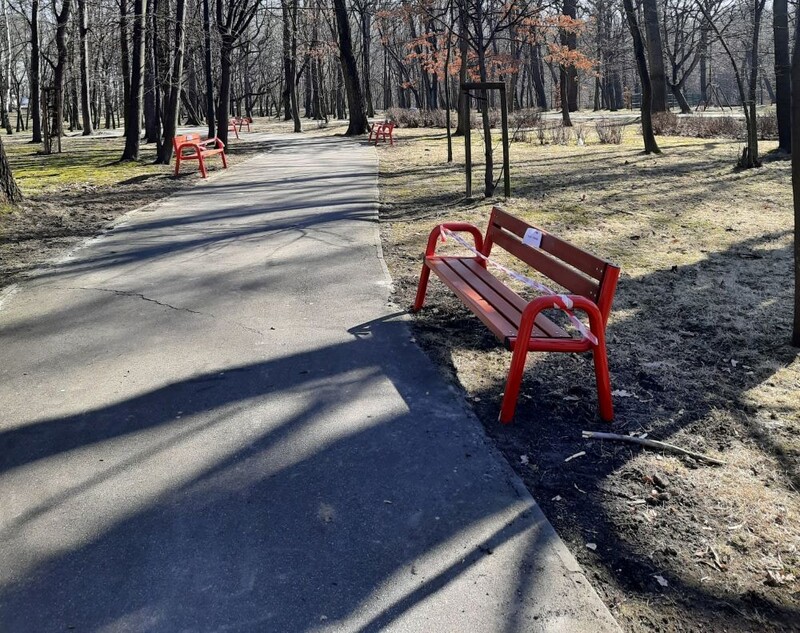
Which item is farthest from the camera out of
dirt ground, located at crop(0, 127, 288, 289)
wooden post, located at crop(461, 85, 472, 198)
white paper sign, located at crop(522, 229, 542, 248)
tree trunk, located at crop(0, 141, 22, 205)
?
wooden post, located at crop(461, 85, 472, 198)

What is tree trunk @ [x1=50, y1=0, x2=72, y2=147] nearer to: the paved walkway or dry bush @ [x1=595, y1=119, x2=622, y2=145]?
dry bush @ [x1=595, y1=119, x2=622, y2=145]

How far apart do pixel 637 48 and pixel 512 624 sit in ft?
57.3

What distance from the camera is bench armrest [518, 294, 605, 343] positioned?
Result: 12.6 feet

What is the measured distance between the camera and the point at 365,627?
249 centimetres

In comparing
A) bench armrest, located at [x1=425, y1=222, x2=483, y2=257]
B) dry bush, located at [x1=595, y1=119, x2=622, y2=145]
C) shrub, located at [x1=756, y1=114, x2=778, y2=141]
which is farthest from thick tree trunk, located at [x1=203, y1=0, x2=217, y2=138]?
bench armrest, located at [x1=425, y1=222, x2=483, y2=257]

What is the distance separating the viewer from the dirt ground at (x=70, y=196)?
8.42 metres

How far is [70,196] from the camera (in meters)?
12.6

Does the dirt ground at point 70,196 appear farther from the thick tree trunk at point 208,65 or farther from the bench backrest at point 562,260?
the bench backrest at point 562,260

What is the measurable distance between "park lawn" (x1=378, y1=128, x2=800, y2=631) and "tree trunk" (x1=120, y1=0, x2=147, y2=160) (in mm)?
10286

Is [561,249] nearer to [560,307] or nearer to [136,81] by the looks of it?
[560,307]

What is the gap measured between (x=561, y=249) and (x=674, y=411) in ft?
3.99

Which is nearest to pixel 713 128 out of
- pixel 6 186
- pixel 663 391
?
pixel 6 186

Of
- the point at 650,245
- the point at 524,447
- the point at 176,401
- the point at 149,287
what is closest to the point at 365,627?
the point at 524,447

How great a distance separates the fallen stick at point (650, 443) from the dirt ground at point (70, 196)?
5.59 metres
